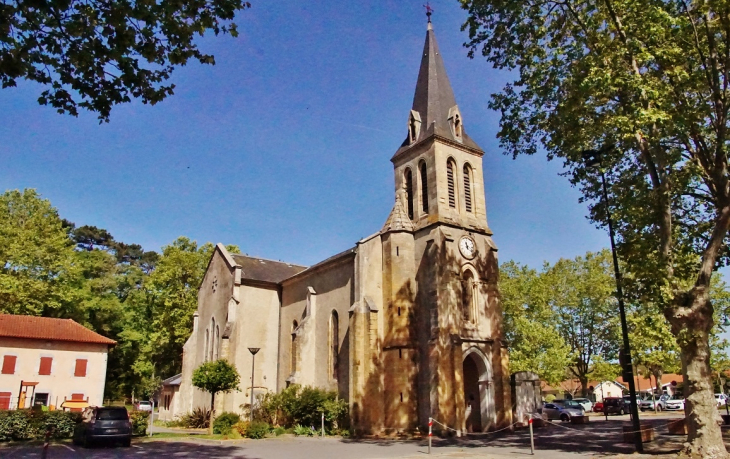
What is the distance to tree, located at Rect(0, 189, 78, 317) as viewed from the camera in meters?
37.6

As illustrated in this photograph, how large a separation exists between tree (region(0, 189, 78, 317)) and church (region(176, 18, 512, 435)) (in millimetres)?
15159

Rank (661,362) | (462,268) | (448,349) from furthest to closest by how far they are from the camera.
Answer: (661,362)
(462,268)
(448,349)

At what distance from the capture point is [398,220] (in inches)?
1111

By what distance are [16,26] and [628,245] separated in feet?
57.8

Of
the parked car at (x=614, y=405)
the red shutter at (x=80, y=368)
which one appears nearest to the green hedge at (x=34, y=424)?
the red shutter at (x=80, y=368)

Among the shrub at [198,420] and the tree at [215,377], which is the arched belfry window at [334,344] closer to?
the tree at [215,377]

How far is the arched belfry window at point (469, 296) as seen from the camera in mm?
27234

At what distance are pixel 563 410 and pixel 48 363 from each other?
1322 inches

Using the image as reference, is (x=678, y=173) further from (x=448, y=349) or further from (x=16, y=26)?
(x=16, y=26)

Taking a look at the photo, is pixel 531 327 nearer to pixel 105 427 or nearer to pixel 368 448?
pixel 368 448

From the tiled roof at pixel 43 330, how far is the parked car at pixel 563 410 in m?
30.6

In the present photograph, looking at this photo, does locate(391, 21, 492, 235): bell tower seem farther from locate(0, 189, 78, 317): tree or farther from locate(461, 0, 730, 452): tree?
locate(0, 189, 78, 317): tree

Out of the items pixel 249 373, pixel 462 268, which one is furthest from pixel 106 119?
pixel 249 373

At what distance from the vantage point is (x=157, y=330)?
150 ft
